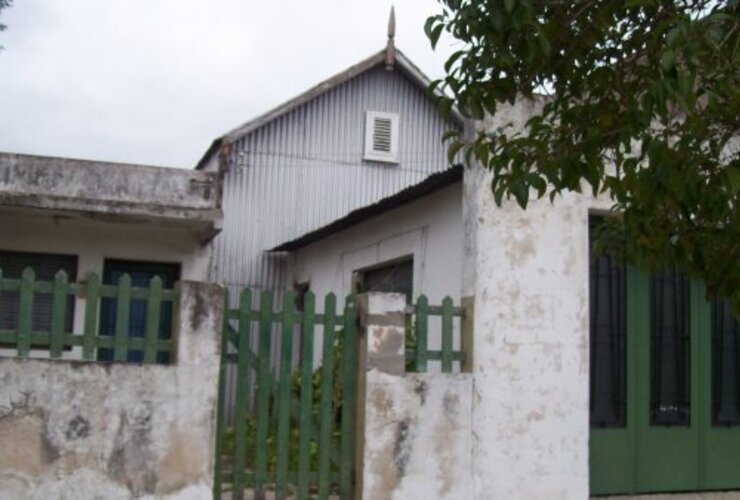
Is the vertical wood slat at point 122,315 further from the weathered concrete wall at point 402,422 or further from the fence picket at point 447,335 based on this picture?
the fence picket at point 447,335

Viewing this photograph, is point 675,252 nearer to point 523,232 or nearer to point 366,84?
point 523,232

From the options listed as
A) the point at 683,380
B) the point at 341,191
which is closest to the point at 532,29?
the point at 683,380

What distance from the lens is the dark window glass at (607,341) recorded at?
308 inches

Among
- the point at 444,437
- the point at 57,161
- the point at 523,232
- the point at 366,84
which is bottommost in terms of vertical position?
the point at 444,437

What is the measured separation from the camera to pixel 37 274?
12195mm

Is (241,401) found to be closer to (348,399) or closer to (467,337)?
(348,399)

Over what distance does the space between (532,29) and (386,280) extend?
6988 mm

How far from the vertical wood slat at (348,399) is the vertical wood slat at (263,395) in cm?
62

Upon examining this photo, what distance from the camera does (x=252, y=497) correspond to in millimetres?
7035

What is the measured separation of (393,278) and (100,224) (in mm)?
4231

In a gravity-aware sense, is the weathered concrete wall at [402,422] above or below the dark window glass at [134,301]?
below

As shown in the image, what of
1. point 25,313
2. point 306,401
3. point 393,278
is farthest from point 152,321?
point 393,278

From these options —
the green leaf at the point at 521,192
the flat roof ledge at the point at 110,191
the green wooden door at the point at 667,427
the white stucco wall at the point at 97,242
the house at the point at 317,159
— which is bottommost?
the green wooden door at the point at 667,427

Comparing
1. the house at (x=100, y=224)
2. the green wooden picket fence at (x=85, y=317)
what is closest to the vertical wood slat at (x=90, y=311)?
the green wooden picket fence at (x=85, y=317)
